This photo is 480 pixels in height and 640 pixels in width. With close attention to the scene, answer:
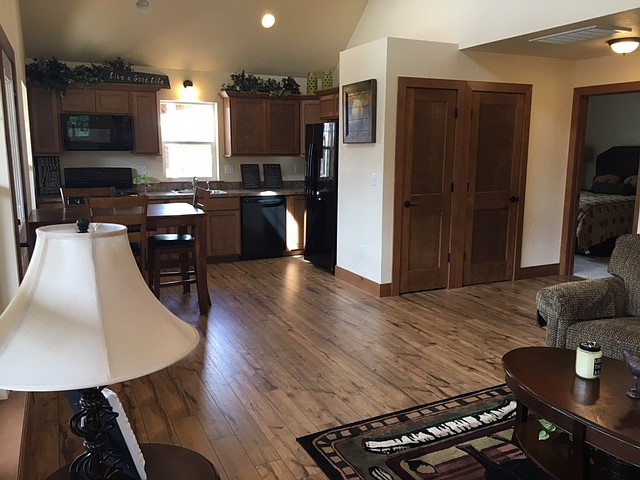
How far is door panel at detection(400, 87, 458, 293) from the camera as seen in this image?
16.4ft

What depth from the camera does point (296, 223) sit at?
6.90 metres

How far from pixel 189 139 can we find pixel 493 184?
3803 millimetres

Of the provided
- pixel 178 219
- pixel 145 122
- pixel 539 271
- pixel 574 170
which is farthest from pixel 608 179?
pixel 178 219

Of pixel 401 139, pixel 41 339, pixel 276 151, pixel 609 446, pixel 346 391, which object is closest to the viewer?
pixel 41 339

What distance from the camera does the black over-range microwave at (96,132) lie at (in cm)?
593

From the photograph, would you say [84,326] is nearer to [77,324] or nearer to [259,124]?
[77,324]

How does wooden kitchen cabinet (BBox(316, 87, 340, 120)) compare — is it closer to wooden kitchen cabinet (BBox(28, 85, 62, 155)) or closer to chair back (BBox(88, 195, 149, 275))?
chair back (BBox(88, 195, 149, 275))

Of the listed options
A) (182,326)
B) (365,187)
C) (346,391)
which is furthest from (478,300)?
(182,326)

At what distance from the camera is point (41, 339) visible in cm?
103

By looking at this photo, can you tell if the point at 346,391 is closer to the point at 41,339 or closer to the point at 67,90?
the point at 41,339

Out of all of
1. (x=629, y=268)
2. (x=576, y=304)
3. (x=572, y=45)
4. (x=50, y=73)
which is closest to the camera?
(x=576, y=304)

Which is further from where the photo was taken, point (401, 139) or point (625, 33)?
point (401, 139)

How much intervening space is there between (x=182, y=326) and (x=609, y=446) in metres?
1.51

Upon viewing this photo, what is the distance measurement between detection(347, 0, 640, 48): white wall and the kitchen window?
2270mm
